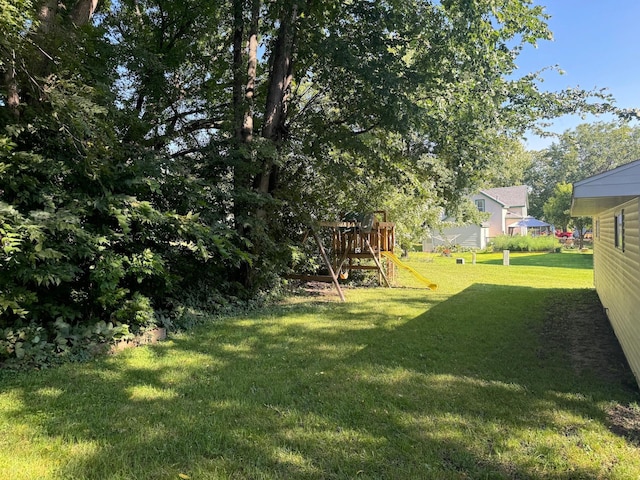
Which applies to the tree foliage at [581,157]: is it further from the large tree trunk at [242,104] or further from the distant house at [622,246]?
the large tree trunk at [242,104]

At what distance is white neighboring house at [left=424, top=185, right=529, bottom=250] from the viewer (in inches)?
1302

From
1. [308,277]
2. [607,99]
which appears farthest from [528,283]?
[308,277]

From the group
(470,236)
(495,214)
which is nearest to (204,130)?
(470,236)

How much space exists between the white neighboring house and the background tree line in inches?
706

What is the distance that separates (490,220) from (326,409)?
38.3 meters

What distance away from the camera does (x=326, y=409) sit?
351 cm

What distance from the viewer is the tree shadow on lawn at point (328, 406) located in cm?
269

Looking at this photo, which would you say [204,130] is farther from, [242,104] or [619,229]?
[619,229]

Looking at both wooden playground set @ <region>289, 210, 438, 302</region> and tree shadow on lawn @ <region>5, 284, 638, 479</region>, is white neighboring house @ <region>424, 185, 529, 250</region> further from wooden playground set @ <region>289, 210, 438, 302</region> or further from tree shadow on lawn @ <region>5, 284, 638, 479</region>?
tree shadow on lawn @ <region>5, 284, 638, 479</region>

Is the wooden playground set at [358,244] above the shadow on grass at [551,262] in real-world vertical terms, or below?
above

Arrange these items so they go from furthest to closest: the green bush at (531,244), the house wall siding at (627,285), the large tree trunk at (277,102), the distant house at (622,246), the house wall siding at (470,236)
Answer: the house wall siding at (470,236) < the green bush at (531,244) < the large tree trunk at (277,102) < the house wall siding at (627,285) < the distant house at (622,246)

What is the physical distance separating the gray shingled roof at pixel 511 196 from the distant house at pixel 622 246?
1490 inches

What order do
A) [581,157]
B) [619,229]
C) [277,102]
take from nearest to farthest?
[619,229] → [277,102] → [581,157]

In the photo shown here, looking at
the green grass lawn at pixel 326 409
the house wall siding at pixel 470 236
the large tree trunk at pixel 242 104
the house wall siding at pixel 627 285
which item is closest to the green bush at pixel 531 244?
the house wall siding at pixel 470 236
